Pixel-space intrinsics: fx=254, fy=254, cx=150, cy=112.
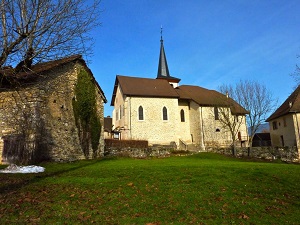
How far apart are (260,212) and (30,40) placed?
28.9 feet

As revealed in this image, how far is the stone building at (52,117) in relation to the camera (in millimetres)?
15930

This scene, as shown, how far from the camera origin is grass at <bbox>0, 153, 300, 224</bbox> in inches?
263

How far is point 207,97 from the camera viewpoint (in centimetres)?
3812

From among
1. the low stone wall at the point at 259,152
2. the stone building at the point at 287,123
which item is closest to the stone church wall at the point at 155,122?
the low stone wall at the point at 259,152

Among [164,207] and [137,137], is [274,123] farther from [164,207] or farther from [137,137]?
[164,207]

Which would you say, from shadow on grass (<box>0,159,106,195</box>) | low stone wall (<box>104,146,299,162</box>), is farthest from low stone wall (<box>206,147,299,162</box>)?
shadow on grass (<box>0,159,106,195</box>)

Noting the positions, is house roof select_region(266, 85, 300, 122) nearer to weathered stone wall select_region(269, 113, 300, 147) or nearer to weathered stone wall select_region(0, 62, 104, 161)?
weathered stone wall select_region(269, 113, 300, 147)

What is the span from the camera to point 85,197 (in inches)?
330

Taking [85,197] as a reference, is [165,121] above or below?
above

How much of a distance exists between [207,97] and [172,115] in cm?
713

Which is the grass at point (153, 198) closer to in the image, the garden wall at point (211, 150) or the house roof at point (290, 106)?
Answer: the garden wall at point (211, 150)

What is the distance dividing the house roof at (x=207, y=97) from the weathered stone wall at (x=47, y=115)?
68.4ft

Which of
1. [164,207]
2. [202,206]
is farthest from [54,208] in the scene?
[202,206]

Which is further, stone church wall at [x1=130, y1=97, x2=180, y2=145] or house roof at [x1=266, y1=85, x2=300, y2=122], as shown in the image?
stone church wall at [x1=130, y1=97, x2=180, y2=145]
